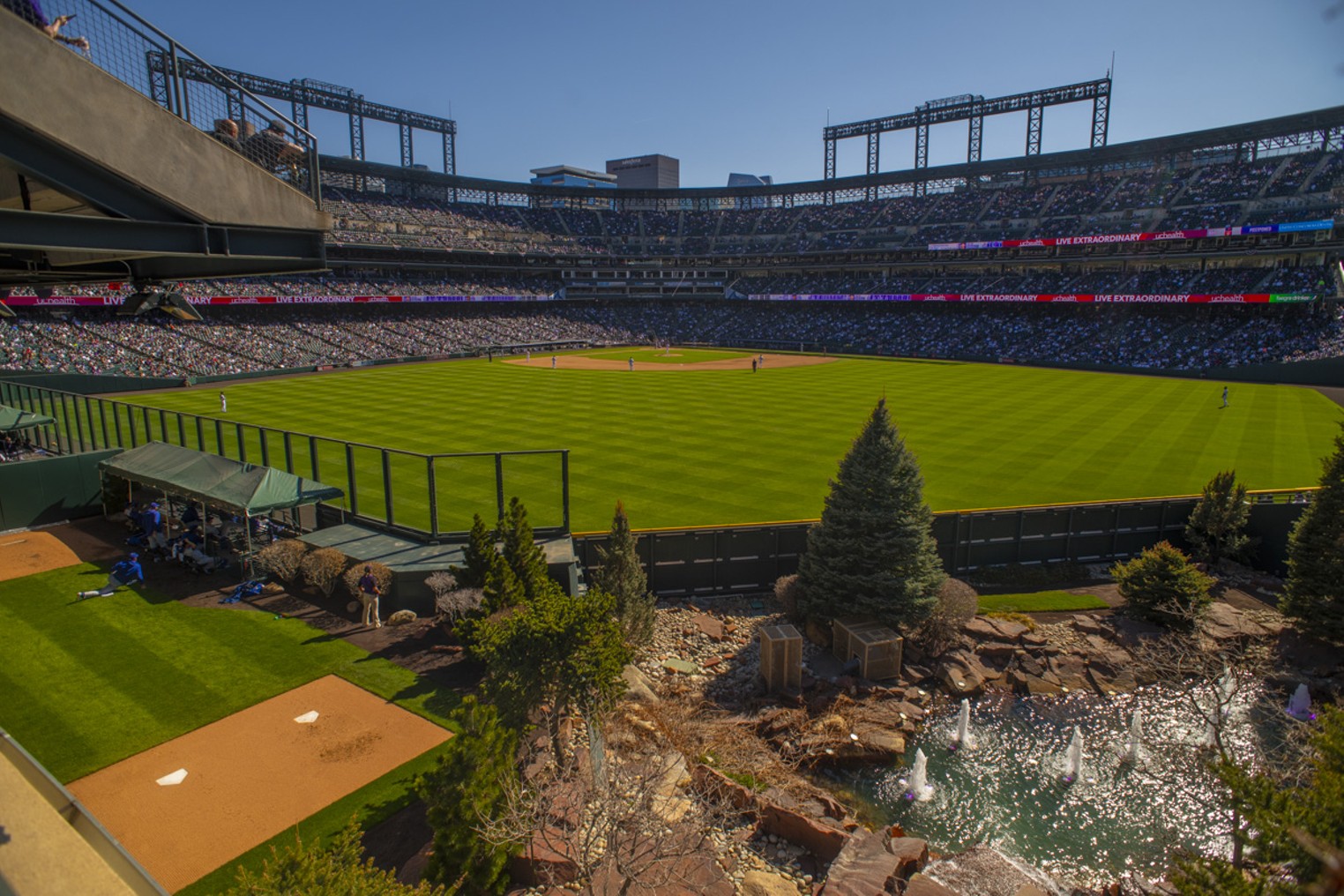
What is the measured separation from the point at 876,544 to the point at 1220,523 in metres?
10.4

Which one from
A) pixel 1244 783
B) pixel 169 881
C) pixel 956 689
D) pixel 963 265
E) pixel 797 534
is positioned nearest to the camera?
pixel 1244 783

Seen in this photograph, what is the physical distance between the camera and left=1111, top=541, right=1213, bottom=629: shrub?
15750mm

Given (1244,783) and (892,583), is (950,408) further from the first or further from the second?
(1244,783)

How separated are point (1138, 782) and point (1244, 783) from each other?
584cm

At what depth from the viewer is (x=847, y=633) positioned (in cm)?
1473

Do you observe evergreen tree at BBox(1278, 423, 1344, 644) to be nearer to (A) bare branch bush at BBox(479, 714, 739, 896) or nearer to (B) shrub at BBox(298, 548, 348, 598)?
(A) bare branch bush at BBox(479, 714, 739, 896)

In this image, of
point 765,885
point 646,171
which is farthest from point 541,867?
point 646,171

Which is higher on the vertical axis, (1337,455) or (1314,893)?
(1314,893)

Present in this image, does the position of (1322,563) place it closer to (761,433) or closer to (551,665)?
(551,665)

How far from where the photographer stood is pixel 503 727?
358 inches

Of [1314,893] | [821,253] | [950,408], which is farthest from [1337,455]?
[821,253]

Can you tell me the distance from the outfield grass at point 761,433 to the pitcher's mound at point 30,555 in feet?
22.3

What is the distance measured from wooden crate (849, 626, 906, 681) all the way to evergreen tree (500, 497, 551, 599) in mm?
5987

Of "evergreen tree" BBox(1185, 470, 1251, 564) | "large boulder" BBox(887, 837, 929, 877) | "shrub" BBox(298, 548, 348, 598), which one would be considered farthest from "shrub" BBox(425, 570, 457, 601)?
"evergreen tree" BBox(1185, 470, 1251, 564)
